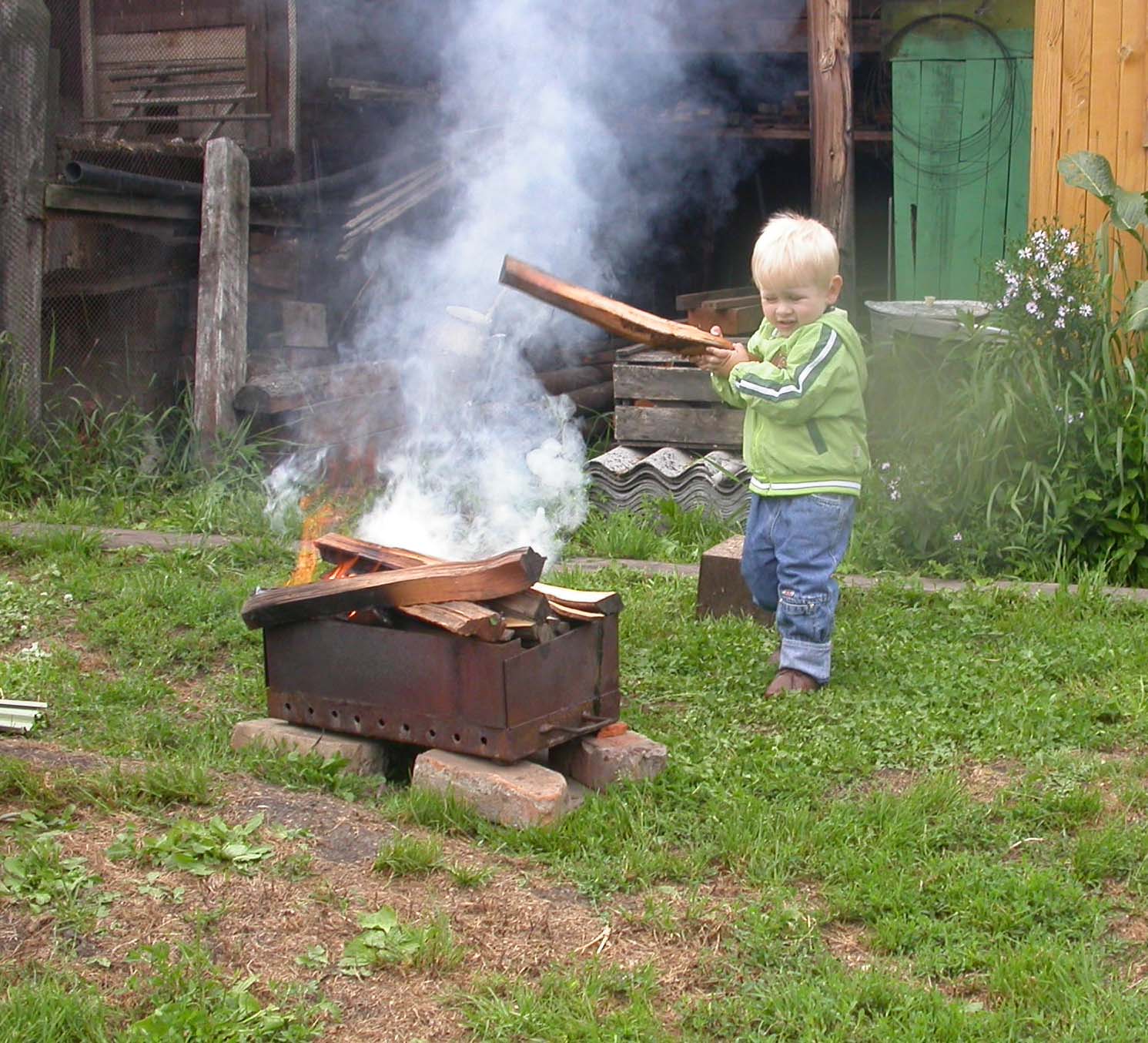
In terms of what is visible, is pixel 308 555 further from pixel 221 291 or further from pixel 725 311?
pixel 725 311

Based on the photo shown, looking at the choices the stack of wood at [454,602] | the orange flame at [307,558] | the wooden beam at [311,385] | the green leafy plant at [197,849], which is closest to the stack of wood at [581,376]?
the wooden beam at [311,385]

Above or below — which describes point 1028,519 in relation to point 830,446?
below

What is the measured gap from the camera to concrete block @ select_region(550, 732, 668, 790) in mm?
3764

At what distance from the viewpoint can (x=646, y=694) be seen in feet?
14.9

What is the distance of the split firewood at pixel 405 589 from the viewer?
3.69 metres

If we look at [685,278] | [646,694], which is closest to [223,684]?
[646,694]

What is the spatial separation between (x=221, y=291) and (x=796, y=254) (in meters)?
4.14

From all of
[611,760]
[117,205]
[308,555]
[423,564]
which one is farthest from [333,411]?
[611,760]

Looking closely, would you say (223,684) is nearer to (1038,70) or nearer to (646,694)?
(646,694)

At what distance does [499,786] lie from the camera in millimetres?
3531

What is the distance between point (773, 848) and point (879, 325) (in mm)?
3814

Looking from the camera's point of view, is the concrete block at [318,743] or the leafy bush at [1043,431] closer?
the concrete block at [318,743]

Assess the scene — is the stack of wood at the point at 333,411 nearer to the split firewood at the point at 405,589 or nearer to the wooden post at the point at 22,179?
the wooden post at the point at 22,179

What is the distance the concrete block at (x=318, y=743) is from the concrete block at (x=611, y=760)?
1.65 feet
